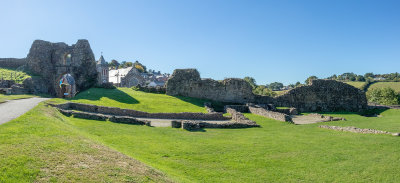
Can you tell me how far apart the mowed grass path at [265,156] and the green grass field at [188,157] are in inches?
1.2

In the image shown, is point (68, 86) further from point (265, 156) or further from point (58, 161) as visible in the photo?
point (265, 156)

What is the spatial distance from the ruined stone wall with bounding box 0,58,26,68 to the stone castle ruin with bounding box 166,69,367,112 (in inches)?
1014

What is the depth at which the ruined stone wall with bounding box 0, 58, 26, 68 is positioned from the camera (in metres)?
42.7

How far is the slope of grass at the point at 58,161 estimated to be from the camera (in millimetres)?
5766

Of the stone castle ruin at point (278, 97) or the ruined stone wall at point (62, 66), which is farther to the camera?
the stone castle ruin at point (278, 97)

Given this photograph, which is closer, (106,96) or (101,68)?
(106,96)

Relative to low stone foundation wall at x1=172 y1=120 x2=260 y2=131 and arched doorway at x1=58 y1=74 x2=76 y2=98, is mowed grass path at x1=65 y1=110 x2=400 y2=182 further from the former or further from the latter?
arched doorway at x1=58 y1=74 x2=76 y2=98

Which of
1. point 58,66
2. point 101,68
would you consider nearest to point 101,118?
point 58,66

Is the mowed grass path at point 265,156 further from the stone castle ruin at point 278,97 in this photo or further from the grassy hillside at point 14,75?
the grassy hillside at point 14,75

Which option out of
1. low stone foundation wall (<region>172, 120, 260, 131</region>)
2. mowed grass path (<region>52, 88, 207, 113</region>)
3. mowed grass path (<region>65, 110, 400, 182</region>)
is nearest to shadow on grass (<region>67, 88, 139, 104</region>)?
mowed grass path (<region>52, 88, 207, 113</region>)

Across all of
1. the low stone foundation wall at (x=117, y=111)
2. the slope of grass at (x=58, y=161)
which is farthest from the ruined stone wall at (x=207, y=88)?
the slope of grass at (x=58, y=161)

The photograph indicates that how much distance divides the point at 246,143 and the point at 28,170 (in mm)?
9879

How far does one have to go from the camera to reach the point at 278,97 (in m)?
41.2

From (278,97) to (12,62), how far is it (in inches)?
1798
